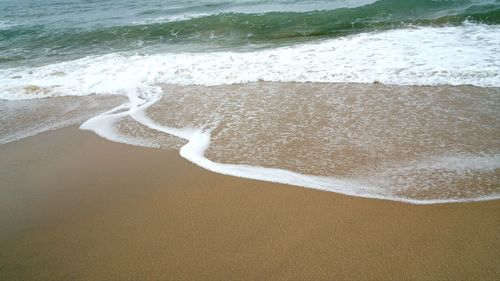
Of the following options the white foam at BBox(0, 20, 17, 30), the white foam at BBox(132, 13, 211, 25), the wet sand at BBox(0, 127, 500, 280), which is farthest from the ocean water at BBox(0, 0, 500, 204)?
the white foam at BBox(0, 20, 17, 30)

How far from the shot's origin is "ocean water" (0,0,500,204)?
441cm

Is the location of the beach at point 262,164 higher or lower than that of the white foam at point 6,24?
lower

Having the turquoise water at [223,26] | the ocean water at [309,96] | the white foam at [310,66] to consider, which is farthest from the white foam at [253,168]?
the turquoise water at [223,26]

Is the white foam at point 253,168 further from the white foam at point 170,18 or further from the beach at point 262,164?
the white foam at point 170,18

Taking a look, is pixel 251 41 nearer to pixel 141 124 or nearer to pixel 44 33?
pixel 141 124

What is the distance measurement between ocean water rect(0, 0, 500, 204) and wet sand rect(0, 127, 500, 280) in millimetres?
370

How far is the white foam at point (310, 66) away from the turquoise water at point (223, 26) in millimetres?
1321

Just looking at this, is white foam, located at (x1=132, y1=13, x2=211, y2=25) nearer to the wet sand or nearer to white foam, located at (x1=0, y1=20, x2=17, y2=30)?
white foam, located at (x1=0, y1=20, x2=17, y2=30)

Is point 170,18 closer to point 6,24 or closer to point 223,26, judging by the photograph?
point 223,26

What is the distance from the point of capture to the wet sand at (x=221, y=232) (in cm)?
303

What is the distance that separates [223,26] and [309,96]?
9254 millimetres

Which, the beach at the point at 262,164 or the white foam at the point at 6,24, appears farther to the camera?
the white foam at the point at 6,24

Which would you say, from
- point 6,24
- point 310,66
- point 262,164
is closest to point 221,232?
point 262,164

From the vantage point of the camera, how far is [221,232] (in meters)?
3.50
